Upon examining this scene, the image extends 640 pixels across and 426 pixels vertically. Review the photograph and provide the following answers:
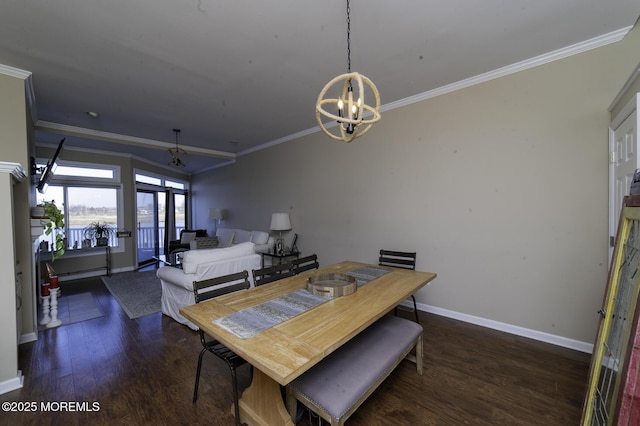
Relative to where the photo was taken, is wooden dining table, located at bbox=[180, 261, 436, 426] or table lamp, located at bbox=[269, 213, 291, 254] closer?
wooden dining table, located at bbox=[180, 261, 436, 426]

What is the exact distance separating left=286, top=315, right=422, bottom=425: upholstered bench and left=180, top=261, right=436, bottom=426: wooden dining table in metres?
0.20

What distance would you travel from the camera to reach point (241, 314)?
155 centimetres

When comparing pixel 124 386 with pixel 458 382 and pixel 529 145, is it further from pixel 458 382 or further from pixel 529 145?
pixel 529 145

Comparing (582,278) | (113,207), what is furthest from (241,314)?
(113,207)

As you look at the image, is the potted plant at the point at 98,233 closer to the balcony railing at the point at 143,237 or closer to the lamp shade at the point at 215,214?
the balcony railing at the point at 143,237

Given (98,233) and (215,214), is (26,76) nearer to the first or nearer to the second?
(98,233)

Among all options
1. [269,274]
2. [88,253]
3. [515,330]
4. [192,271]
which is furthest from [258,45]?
[88,253]

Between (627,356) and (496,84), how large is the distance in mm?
2668

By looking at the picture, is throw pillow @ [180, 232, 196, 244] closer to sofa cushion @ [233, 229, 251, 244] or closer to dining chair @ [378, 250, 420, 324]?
sofa cushion @ [233, 229, 251, 244]

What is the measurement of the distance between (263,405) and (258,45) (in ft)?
8.98

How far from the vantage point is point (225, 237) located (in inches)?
250

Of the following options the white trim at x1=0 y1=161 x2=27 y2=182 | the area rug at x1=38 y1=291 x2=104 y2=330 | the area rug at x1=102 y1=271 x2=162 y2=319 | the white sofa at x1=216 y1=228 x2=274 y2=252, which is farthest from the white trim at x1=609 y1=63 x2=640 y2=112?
the area rug at x1=38 y1=291 x2=104 y2=330

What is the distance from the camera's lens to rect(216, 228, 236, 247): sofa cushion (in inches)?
242

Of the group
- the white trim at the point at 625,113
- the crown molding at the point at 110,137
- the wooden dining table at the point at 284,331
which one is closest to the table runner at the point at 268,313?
the wooden dining table at the point at 284,331
